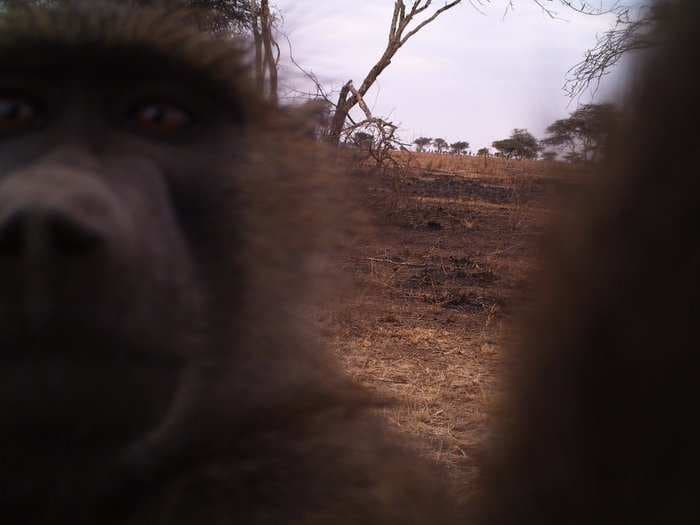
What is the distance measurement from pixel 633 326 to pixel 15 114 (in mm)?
1345

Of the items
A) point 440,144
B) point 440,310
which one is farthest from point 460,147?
point 440,310

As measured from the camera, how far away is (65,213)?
100 centimetres

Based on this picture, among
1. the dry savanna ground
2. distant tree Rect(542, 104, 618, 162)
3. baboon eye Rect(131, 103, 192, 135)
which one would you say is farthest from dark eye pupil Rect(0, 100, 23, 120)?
distant tree Rect(542, 104, 618, 162)

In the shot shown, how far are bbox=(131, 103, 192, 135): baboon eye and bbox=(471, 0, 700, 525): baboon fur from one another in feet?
3.43

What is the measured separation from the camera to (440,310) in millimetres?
5473

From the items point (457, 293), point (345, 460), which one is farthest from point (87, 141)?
point (457, 293)

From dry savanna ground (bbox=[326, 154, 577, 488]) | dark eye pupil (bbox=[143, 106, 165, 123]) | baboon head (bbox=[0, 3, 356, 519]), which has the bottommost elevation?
dry savanna ground (bbox=[326, 154, 577, 488])

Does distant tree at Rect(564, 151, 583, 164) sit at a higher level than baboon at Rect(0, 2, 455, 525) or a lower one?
higher

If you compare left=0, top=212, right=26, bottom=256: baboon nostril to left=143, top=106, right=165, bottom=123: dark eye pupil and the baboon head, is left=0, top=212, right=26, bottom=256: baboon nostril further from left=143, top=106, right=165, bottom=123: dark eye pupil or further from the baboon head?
left=143, top=106, right=165, bottom=123: dark eye pupil

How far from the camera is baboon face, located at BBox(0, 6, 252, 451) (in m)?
1.01

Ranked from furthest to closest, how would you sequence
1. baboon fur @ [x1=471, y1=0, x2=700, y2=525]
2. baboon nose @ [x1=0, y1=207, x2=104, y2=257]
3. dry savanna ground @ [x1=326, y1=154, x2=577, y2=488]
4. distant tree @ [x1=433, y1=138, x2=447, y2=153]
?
1. distant tree @ [x1=433, y1=138, x2=447, y2=153]
2. dry savanna ground @ [x1=326, y1=154, x2=577, y2=488]
3. baboon nose @ [x1=0, y1=207, x2=104, y2=257]
4. baboon fur @ [x1=471, y1=0, x2=700, y2=525]

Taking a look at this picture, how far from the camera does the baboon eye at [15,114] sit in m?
1.42

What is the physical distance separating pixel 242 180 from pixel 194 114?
20 cm

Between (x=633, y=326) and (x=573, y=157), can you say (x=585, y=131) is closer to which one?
(x=573, y=157)
